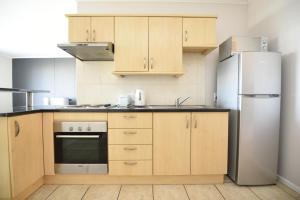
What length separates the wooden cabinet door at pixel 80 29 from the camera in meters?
2.36

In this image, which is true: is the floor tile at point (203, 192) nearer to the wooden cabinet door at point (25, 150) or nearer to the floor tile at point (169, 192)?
the floor tile at point (169, 192)

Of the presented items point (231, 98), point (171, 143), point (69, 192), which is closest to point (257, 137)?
point (231, 98)

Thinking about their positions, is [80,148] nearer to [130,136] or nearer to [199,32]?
[130,136]

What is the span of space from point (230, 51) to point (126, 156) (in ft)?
5.69

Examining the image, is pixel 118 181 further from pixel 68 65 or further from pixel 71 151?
pixel 68 65

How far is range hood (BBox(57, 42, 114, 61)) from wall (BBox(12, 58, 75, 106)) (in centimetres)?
282

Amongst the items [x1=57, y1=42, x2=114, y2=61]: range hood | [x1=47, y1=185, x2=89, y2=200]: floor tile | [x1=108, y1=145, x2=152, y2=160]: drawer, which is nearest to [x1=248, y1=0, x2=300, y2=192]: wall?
[x1=108, y1=145, x2=152, y2=160]: drawer

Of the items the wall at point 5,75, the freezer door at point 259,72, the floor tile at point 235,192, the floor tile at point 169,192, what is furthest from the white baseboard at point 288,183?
the wall at point 5,75

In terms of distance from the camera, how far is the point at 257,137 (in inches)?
81.7

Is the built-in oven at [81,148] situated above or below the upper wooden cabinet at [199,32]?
below

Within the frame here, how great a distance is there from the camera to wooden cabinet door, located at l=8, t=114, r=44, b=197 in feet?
5.42

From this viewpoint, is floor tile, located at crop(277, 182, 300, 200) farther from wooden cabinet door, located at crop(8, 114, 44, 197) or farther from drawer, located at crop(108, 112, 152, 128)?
wooden cabinet door, located at crop(8, 114, 44, 197)

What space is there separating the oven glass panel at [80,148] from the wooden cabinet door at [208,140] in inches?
Result: 39.5

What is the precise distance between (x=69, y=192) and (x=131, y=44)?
1822 mm
